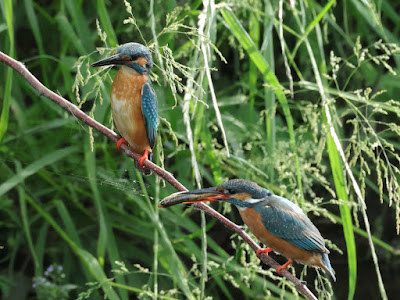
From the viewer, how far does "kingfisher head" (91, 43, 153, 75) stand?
0.47m

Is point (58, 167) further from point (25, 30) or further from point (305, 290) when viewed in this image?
point (305, 290)

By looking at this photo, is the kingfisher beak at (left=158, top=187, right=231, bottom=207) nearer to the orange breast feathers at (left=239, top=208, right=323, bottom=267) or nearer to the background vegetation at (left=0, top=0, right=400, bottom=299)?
the orange breast feathers at (left=239, top=208, right=323, bottom=267)

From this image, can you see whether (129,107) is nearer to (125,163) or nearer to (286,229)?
(286,229)

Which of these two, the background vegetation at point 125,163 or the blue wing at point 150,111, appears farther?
the background vegetation at point 125,163

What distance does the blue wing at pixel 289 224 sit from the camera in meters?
0.56

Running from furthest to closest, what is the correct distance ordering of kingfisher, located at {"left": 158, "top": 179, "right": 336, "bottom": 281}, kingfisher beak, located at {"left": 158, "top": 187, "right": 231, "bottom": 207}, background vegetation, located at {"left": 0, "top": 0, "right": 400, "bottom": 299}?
background vegetation, located at {"left": 0, "top": 0, "right": 400, "bottom": 299}, kingfisher, located at {"left": 158, "top": 179, "right": 336, "bottom": 281}, kingfisher beak, located at {"left": 158, "top": 187, "right": 231, "bottom": 207}

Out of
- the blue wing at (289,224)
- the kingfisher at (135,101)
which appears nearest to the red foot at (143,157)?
the kingfisher at (135,101)

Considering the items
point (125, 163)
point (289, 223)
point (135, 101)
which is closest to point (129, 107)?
point (135, 101)

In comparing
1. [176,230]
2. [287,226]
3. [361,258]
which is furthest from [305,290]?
[361,258]

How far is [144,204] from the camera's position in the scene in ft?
4.39

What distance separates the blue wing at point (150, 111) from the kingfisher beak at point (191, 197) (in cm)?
8

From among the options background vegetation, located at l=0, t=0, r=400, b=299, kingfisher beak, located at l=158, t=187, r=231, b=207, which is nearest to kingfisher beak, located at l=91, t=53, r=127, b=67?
kingfisher beak, located at l=158, t=187, r=231, b=207

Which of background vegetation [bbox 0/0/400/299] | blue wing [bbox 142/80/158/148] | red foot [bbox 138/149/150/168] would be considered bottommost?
background vegetation [bbox 0/0/400/299]

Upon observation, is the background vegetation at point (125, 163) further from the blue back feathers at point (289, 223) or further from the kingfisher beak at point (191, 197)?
the kingfisher beak at point (191, 197)
